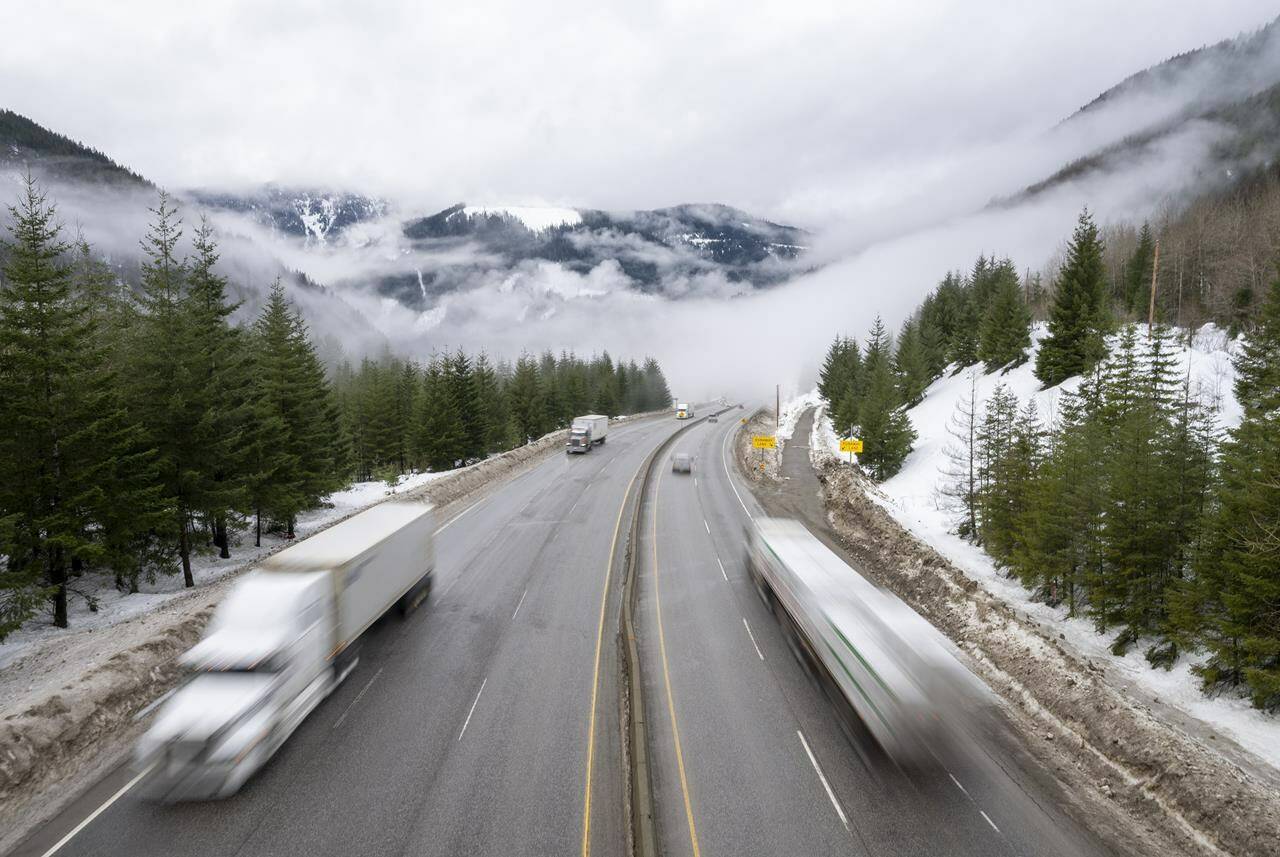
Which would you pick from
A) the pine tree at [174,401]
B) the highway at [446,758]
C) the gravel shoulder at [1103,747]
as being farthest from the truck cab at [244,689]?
the gravel shoulder at [1103,747]

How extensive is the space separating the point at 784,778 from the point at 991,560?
20.8m

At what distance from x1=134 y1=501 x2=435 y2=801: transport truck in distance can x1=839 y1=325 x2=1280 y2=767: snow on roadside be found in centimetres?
2179

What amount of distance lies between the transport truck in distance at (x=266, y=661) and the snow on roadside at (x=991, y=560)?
2179cm

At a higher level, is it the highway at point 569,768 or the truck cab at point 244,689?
the truck cab at point 244,689

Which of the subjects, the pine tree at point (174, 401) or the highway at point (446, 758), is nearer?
the highway at point (446, 758)

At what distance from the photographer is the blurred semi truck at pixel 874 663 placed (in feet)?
36.7

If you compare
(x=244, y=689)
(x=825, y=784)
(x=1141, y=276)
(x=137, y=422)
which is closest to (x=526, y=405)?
(x=137, y=422)

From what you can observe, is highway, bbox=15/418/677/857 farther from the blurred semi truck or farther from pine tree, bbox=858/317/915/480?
Answer: pine tree, bbox=858/317/915/480

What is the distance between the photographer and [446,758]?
12.1 metres

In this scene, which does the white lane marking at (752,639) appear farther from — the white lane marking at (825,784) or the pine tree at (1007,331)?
the pine tree at (1007,331)

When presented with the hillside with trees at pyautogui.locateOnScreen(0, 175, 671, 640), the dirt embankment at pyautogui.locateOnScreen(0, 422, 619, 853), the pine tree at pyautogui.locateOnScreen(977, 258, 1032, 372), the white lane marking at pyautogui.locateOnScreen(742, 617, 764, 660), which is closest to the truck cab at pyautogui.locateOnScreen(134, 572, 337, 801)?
the dirt embankment at pyautogui.locateOnScreen(0, 422, 619, 853)

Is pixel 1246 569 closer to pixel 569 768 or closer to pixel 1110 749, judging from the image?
pixel 1110 749

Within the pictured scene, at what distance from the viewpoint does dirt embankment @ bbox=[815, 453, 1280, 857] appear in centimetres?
1061

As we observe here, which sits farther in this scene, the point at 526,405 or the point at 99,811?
the point at 526,405
